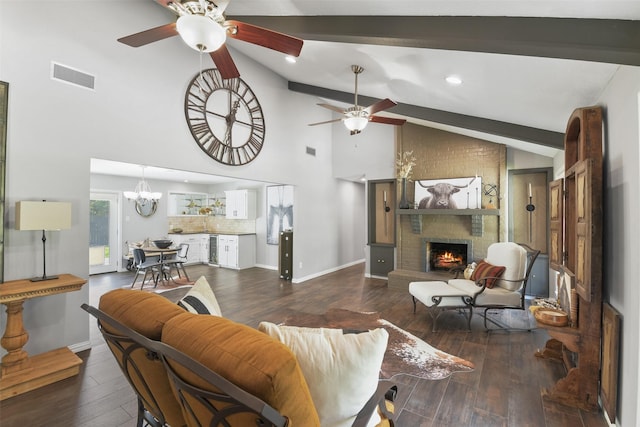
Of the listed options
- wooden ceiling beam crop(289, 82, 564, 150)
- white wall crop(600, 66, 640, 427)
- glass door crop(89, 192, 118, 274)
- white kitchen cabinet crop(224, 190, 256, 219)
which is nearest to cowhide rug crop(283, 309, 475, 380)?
white wall crop(600, 66, 640, 427)

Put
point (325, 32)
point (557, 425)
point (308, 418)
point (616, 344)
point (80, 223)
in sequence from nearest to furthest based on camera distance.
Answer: point (308, 418) < point (616, 344) < point (557, 425) < point (325, 32) < point (80, 223)

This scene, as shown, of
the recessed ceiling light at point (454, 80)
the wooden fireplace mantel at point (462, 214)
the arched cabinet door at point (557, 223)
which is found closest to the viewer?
the arched cabinet door at point (557, 223)

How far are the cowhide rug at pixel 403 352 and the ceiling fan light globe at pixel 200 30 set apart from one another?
2228mm

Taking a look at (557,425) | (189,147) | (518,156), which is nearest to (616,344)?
(557,425)

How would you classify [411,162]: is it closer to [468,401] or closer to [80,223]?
[468,401]

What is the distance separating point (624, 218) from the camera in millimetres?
Result: 1800

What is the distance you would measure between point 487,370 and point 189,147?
4.45 meters

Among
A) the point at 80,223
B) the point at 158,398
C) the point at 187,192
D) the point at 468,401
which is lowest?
the point at 468,401

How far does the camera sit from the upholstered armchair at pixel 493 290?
370 cm

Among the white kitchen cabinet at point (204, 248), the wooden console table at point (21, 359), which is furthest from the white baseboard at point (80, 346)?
the white kitchen cabinet at point (204, 248)

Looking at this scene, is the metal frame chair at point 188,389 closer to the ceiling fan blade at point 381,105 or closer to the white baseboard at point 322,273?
the ceiling fan blade at point 381,105

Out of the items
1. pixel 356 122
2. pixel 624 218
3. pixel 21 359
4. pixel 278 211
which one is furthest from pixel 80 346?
pixel 278 211

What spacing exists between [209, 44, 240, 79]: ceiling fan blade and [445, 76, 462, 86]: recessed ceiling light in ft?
7.31

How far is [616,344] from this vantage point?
1882 millimetres
